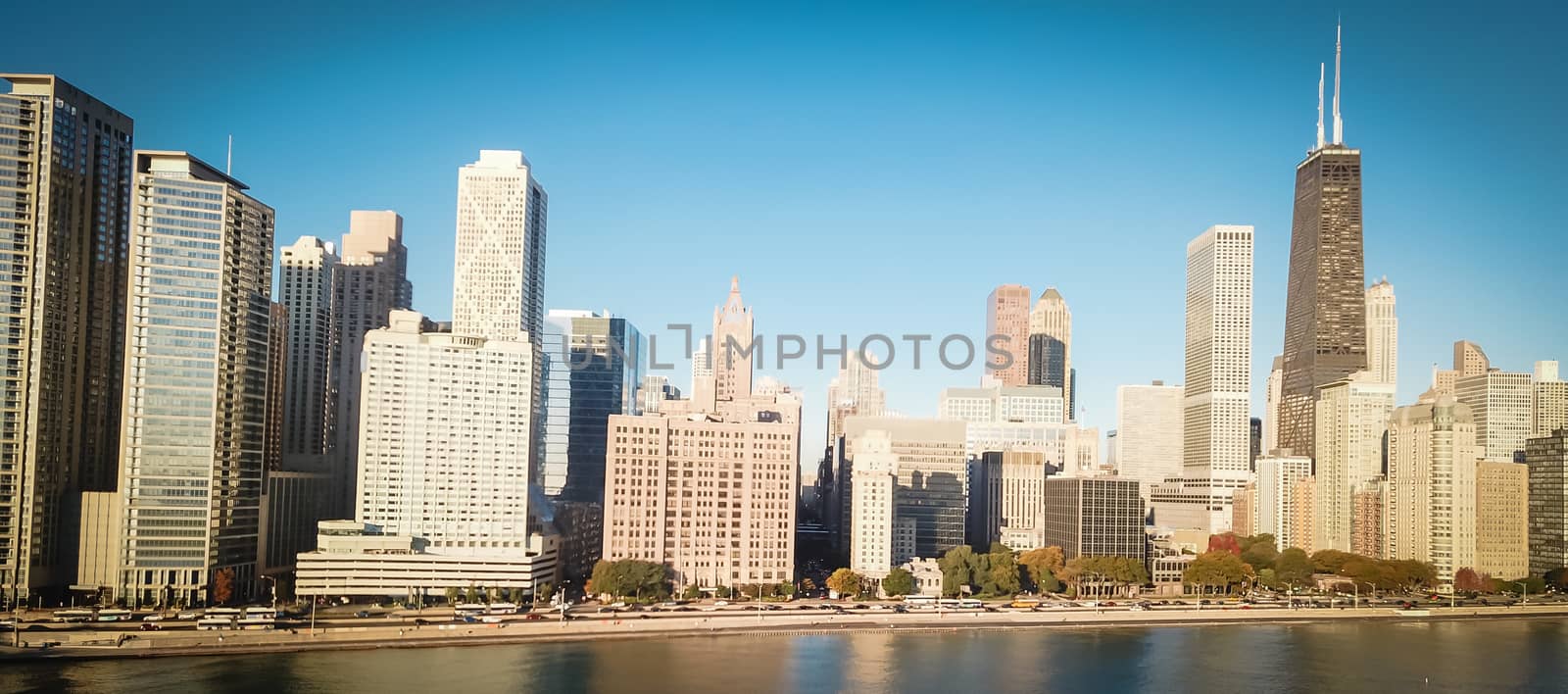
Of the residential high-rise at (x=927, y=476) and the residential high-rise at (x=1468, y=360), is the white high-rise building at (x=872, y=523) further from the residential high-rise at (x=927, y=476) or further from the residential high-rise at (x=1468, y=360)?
the residential high-rise at (x=1468, y=360)

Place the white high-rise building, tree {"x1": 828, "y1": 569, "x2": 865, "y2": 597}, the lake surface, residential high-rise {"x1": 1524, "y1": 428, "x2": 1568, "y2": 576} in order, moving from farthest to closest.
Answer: residential high-rise {"x1": 1524, "y1": 428, "x2": 1568, "y2": 576}, the white high-rise building, tree {"x1": 828, "y1": 569, "x2": 865, "y2": 597}, the lake surface

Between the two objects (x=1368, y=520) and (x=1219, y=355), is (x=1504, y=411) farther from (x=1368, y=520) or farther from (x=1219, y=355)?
(x=1368, y=520)

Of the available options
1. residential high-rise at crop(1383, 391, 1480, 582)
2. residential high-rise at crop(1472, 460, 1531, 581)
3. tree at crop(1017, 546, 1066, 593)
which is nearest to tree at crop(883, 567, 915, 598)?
tree at crop(1017, 546, 1066, 593)

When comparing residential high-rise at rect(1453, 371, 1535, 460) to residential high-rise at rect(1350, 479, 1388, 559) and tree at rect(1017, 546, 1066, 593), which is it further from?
tree at rect(1017, 546, 1066, 593)

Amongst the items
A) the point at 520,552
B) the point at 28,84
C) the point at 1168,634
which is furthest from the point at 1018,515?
the point at 28,84

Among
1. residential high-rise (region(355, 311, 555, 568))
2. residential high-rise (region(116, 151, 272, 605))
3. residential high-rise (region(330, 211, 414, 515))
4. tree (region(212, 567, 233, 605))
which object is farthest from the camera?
residential high-rise (region(330, 211, 414, 515))

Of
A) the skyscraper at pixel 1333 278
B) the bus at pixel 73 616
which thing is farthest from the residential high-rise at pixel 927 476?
the bus at pixel 73 616

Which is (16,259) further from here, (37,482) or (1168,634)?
(1168,634)
